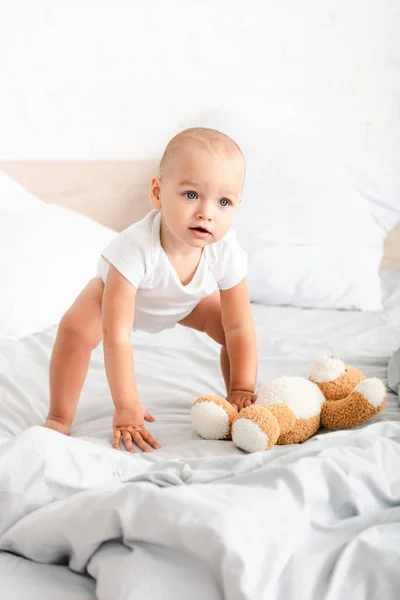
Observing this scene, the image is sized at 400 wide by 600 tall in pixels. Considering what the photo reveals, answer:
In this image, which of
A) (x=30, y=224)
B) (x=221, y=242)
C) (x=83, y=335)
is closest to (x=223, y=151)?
(x=221, y=242)

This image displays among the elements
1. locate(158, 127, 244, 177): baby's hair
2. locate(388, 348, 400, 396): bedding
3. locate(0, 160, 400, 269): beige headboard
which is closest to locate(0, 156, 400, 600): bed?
locate(388, 348, 400, 396): bedding

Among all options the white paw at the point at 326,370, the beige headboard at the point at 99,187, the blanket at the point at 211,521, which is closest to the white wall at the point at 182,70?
the beige headboard at the point at 99,187

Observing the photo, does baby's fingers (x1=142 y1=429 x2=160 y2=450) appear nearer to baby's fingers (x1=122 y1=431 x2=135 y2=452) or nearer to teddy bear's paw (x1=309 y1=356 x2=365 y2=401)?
baby's fingers (x1=122 y1=431 x2=135 y2=452)

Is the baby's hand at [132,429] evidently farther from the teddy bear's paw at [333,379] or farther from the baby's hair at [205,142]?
the baby's hair at [205,142]

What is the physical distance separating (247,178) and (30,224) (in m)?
0.61

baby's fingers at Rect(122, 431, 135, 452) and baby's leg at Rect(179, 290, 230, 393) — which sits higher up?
baby's leg at Rect(179, 290, 230, 393)

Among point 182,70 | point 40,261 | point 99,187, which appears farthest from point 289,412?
point 182,70

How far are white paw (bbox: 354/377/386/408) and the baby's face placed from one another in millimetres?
323

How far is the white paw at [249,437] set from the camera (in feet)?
3.67

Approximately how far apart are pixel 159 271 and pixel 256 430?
32 centimetres

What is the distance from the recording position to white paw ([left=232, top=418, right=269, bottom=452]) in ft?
3.67

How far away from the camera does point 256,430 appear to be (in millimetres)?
1123

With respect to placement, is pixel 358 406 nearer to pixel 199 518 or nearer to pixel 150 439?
pixel 150 439

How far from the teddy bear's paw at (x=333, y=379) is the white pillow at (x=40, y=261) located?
0.69 metres
